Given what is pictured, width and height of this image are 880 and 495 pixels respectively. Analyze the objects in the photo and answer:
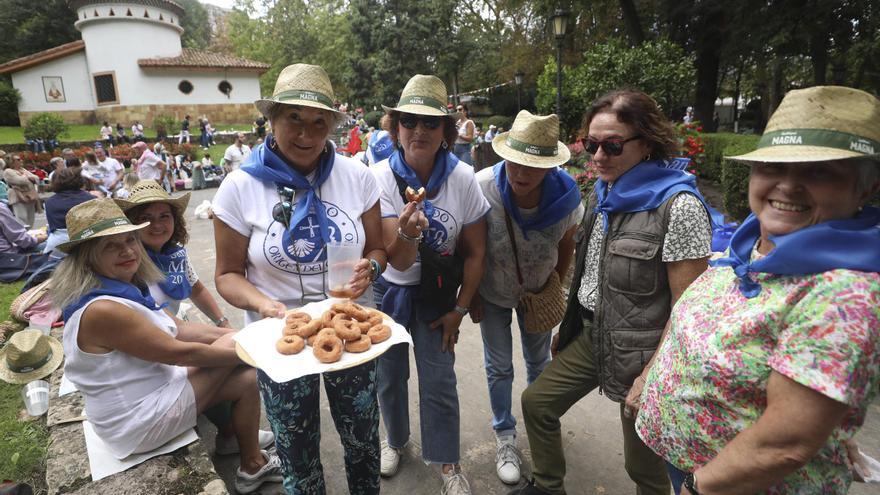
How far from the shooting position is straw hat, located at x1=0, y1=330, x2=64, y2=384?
3424 mm

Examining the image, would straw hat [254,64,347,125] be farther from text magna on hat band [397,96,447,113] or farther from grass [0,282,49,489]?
grass [0,282,49,489]

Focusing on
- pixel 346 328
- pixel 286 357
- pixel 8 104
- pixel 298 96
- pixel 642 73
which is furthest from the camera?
pixel 8 104

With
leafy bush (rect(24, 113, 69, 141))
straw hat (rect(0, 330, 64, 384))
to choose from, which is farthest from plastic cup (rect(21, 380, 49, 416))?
leafy bush (rect(24, 113, 69, 141))

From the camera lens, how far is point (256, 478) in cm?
293

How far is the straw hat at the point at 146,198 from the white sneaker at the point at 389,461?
229 centimetres

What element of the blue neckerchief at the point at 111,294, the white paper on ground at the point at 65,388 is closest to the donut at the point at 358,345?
the blue neckerchief at the point at 111,294

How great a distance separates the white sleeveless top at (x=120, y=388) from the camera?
2262 mm

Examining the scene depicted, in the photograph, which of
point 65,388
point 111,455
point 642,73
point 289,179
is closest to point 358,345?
point 289,179

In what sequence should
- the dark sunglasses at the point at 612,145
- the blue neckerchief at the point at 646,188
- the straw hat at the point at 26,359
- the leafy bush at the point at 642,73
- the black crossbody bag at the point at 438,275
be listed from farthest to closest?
the leafy bush at the point at 642,73 < the straw hat at the point at 26,359 < the black crossbody bag at the point at 438,275 < the dark sunglasses at the point at 612,145 < the blue neckerchief at the point at 646,188

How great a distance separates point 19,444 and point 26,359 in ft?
1.94

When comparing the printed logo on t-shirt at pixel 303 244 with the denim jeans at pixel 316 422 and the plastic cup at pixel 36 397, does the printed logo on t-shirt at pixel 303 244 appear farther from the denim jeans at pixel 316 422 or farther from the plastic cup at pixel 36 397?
the plastic cup at pixel 36 397

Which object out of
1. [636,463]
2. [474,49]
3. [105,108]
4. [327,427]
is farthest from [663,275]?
[105,108]

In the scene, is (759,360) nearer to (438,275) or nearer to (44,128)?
(438,275)

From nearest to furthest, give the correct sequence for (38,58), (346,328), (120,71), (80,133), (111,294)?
Answer: (346,328)
(111,294)
(80,133)
(38,58)
(120,71)
